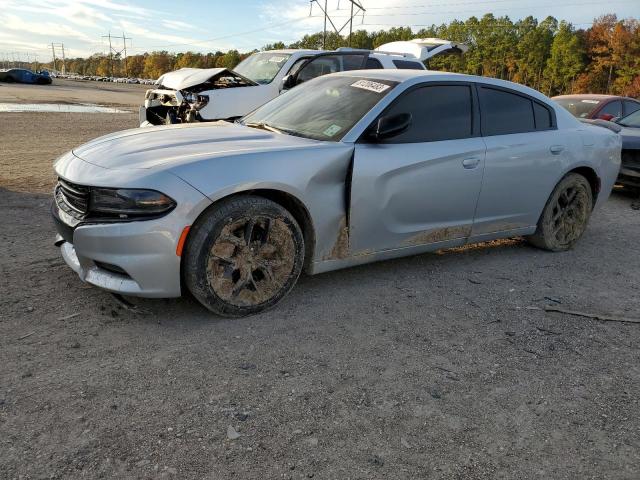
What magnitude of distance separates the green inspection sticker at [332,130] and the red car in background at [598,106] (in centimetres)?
803

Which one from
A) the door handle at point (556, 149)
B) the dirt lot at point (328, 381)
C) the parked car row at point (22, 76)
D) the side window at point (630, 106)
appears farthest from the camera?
the parked car row at point (22, 76)

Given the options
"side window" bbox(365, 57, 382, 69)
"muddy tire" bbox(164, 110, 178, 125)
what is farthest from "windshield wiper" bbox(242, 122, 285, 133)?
"side window" bbox(365, 57, 382, 69)

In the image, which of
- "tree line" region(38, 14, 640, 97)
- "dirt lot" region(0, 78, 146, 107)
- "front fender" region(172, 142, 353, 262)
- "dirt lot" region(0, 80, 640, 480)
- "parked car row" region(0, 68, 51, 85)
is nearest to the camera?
"dirt lot" region(0, 80, 640, 480)

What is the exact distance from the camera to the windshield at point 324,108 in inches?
156

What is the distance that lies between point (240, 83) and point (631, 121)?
6655 mm

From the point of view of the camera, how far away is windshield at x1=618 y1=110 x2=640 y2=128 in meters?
9.13

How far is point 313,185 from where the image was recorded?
11.7 feet

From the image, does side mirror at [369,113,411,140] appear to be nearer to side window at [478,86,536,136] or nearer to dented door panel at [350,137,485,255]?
dented door panel at [350,137,485,255]

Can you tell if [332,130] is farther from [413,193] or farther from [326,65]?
[326,65]

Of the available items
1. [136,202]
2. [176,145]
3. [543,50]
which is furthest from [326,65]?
[543,50]

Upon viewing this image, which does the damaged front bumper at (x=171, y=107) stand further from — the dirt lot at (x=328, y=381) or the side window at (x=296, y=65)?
the dirt lot at (x=328, y=381)

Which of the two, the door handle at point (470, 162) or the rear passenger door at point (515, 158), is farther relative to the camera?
the rear passenger door at point (515, 158)

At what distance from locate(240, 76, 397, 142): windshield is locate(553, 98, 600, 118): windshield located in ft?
24.9

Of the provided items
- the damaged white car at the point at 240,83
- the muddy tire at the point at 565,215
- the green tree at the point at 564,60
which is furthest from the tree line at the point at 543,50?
the muddy tire at the point at 565,215
